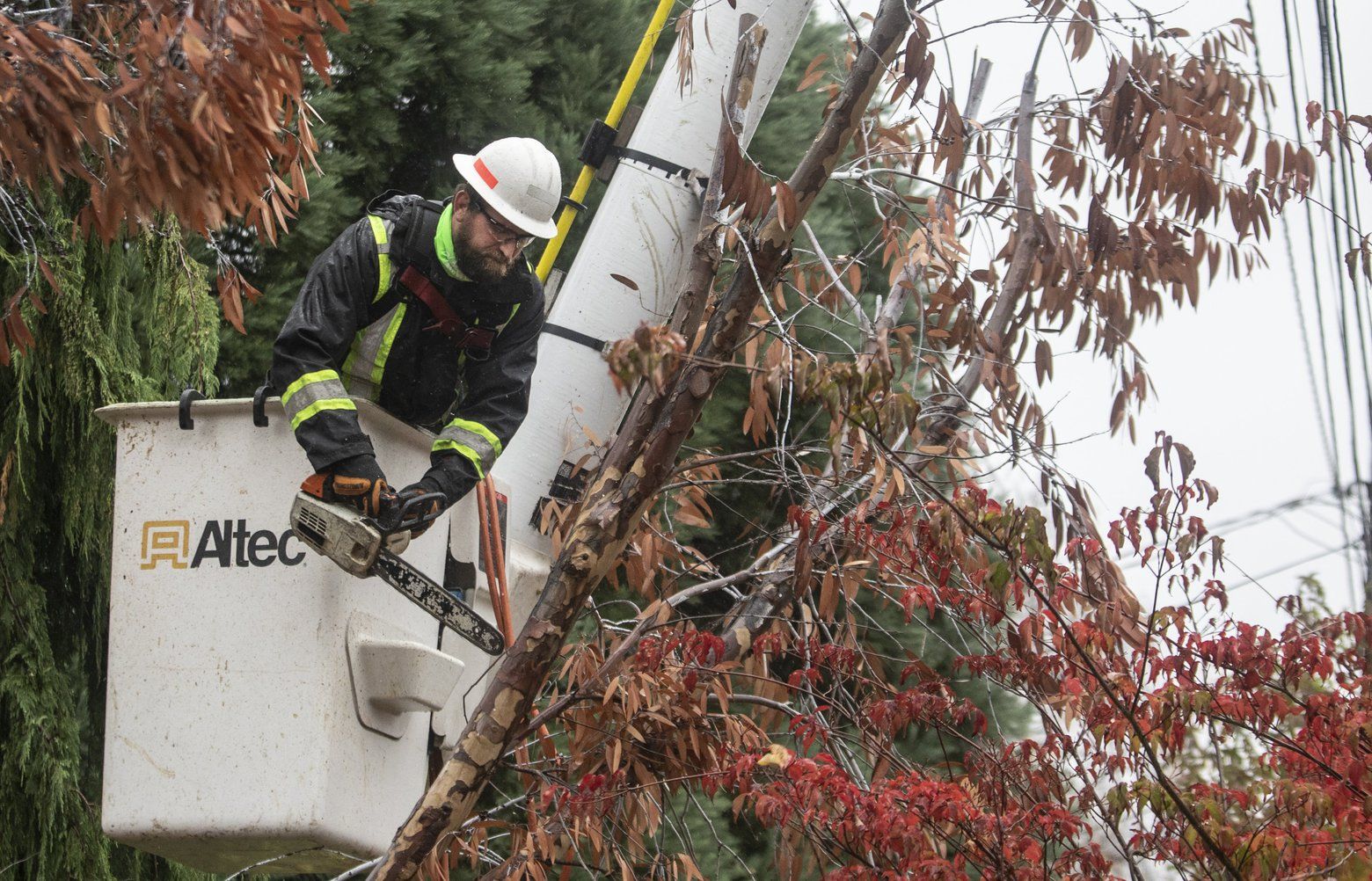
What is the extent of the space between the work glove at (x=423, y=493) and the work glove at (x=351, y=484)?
0.08 m

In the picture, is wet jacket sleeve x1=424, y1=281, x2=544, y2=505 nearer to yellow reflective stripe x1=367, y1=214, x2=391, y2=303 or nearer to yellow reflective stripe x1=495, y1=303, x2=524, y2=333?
yellow reflective stripe x1=495, y1=303, x2=524, y2=333

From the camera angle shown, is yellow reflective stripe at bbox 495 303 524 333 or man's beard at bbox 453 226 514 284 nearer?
man's beard at bbox 453 226 514 284

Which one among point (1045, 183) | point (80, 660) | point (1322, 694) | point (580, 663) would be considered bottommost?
point (80, 660)

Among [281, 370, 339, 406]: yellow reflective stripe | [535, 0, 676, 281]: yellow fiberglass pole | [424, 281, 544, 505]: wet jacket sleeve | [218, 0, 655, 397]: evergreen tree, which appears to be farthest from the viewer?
[218, 0, 655, 397]: evergreen tree

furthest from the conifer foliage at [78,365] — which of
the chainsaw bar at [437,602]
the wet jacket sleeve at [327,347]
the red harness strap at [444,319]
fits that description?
the chainsaw bar at [437,602]

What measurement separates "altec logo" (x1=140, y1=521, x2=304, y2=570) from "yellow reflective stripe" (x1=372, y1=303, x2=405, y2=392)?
1.76 feet

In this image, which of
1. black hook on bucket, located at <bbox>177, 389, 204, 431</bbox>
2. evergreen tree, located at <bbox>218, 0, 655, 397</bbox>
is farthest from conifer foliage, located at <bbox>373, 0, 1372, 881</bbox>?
evergreen tree, located at <bbox>218, 0, 655, 397</bbox>

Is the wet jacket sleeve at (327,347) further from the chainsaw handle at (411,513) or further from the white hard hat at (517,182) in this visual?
the white hard hat at (517,182)

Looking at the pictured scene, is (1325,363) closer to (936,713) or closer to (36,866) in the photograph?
(936,713)

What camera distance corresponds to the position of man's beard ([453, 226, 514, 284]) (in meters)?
3.91

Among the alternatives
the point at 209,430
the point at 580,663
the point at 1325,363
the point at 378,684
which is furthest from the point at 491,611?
the point at 1325,363

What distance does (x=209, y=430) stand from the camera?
3834 mm

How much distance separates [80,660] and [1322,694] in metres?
4.23

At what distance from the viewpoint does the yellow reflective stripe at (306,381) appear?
3.64m
